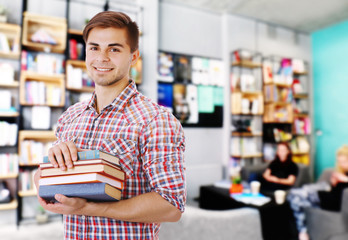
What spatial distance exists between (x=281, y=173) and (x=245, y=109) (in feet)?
4.48

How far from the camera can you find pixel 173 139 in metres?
0.75

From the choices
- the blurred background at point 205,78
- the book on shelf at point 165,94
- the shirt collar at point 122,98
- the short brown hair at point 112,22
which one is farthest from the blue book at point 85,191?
the book on shelf at point 165,94

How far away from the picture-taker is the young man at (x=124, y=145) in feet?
2.29

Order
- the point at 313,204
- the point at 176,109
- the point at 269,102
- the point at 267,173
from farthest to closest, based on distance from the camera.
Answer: the point at 269,102, the point at 176,109, the point at 267,173, the point at 313,204

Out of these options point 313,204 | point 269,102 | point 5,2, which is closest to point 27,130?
point 5,2

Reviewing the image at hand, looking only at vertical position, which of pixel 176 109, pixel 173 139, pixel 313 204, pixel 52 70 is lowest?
pixel 313 204

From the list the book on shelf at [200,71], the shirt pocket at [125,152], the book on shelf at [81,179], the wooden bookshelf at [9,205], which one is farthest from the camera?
the book on shelf at [200,71]

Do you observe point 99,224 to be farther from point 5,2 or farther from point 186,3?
point 186,3

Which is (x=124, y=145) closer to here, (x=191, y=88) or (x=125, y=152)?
(x=125, y=152)

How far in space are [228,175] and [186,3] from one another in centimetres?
294

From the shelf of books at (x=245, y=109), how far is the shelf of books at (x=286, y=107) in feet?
0.55

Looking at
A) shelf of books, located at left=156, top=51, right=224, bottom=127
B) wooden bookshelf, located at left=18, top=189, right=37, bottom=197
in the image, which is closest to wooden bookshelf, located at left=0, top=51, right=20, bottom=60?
wooden bookshelf, located at left=18, top=189, right=37, bottom=197

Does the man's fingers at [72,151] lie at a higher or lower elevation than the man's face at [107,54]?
lower

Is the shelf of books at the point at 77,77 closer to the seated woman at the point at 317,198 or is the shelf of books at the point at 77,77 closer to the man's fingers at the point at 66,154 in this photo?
the seated woman at the point at 317,198
